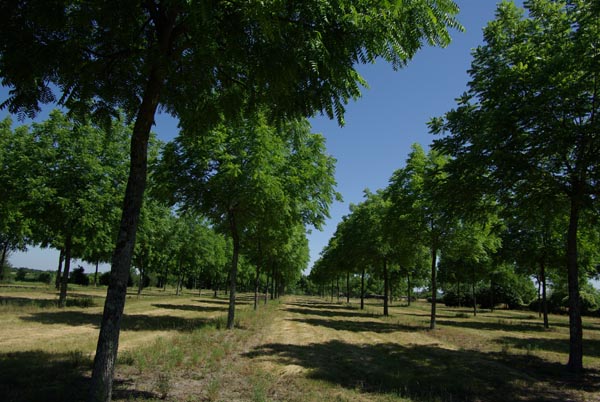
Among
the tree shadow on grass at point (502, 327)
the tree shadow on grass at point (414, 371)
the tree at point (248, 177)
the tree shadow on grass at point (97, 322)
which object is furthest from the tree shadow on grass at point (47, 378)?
the tree shadow on grass at point (502, 327)

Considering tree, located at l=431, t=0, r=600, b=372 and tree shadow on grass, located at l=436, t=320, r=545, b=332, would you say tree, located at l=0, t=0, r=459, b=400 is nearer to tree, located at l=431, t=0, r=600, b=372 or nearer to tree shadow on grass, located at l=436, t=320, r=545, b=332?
tree, located at l=431, t=0, r=600, b=372

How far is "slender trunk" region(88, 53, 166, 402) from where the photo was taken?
5.16 meters

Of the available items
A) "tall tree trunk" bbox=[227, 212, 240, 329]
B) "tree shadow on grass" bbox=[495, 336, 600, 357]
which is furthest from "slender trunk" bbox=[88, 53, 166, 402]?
"tree shadow on grass" bbox=[495, 336, 600, 357]

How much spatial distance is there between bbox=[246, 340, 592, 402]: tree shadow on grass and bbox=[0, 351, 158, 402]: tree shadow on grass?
4.37 metres

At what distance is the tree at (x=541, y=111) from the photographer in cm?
981

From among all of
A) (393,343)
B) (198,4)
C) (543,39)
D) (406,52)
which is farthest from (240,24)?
(393,343)

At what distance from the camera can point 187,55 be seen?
5.69 m

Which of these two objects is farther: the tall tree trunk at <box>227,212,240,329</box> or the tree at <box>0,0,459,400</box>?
the tall tree trunk at <box>227,212,240,329</box>

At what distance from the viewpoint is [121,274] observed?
5406mm

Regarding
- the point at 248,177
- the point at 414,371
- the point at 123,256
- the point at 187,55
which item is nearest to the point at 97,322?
the point at 248,177

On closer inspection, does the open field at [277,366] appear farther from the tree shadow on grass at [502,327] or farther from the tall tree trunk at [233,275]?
the tree shadow on grass at [502,327]

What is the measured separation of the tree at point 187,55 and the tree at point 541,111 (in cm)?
700

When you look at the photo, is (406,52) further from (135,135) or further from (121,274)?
(121,274)

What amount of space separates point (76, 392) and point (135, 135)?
4.54 meters
